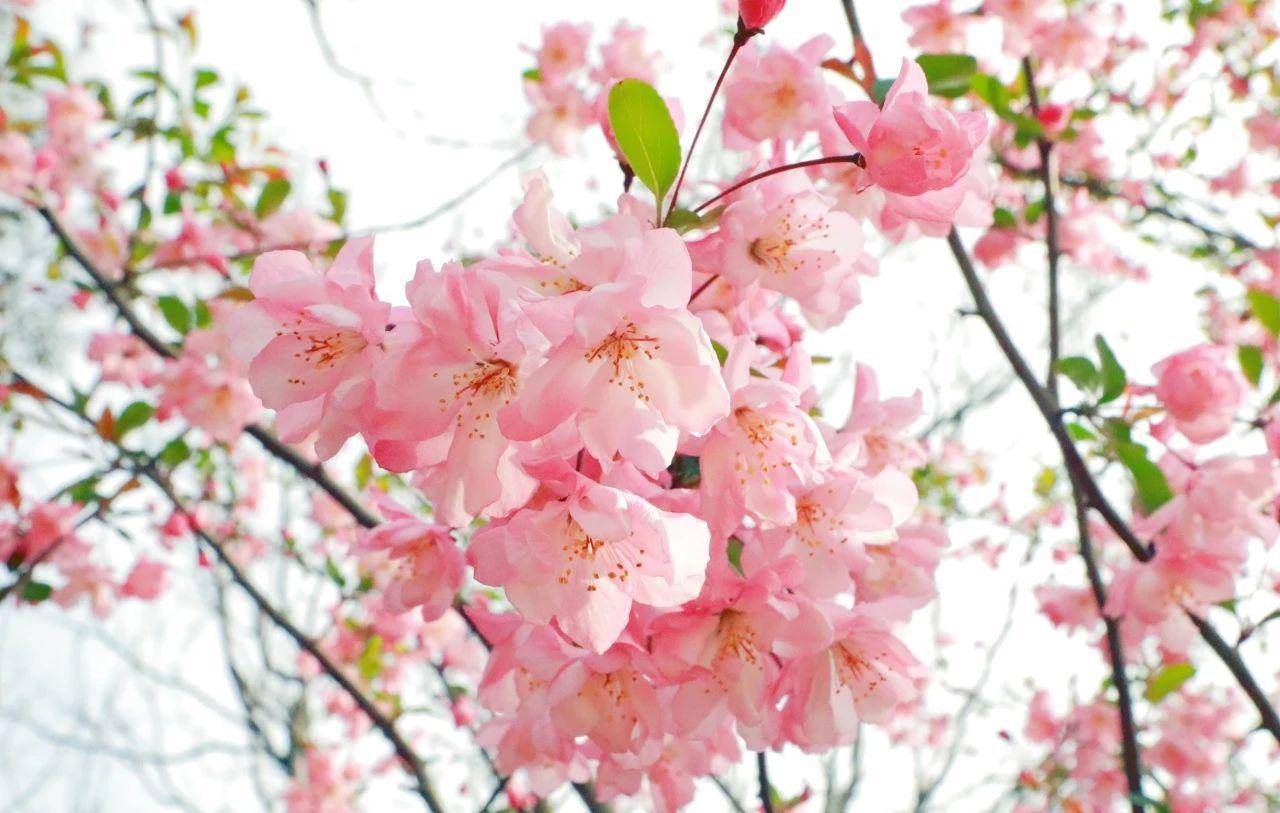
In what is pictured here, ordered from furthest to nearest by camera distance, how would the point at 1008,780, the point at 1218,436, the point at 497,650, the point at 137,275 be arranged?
the point at 1008,780 → the point at 137,275 → the point at 1218,436 → the point at 497,650

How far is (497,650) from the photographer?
40.2 inches

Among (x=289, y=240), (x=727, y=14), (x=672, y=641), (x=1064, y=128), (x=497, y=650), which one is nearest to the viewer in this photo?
(x=672, y=641)

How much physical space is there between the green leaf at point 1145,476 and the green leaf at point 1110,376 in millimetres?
81

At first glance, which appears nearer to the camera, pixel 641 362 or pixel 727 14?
pixel 641 362

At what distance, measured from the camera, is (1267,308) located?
1508 millimetres

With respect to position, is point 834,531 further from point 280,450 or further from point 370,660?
point 370,660

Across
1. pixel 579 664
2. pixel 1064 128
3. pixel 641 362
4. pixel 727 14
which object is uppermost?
pixel 727 14

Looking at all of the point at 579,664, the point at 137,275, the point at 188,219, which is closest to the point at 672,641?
the point at 579,664

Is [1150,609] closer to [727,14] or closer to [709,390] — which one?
[709,390]

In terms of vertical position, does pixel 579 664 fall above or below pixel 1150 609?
below

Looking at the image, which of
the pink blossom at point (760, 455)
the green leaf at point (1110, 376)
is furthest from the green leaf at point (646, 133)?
the green leaf at point (1110, 376)

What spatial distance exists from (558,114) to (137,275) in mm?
1585

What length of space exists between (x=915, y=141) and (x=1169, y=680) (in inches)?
62.8

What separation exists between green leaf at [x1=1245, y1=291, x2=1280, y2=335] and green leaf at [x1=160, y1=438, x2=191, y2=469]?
229 cm
